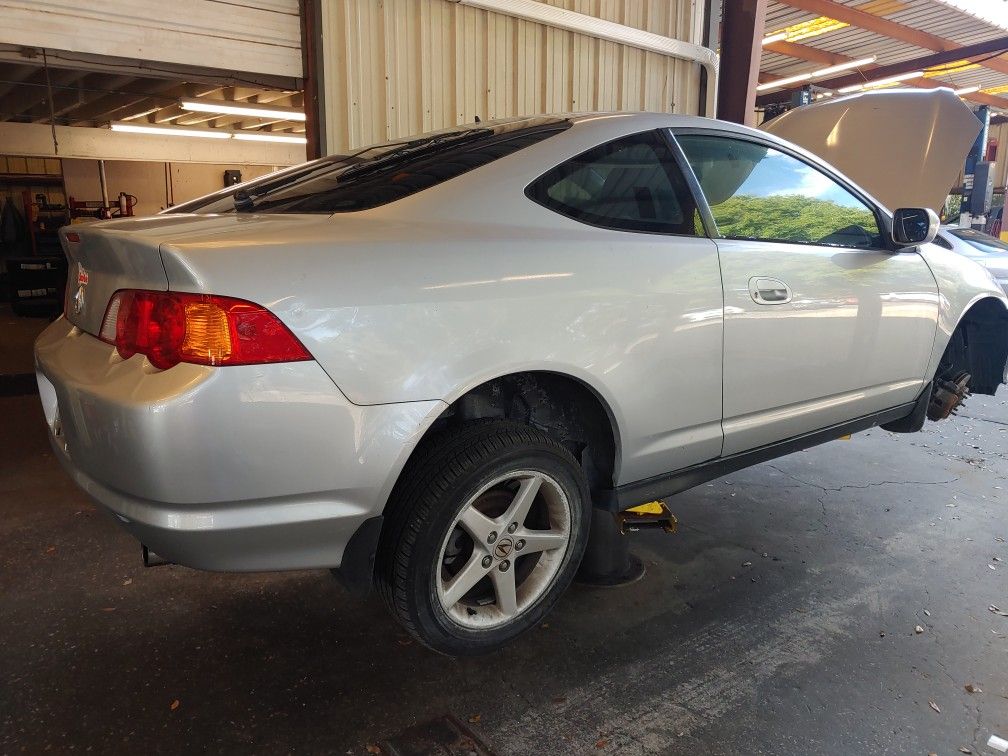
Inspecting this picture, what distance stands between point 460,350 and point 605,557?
3.82 ft

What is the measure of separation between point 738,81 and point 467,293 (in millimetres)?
6165

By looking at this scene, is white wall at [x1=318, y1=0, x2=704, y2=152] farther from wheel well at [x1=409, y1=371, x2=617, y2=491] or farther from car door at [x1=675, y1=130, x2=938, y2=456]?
wheel well at [x1=409, y1=371, x2=617, y2=491]

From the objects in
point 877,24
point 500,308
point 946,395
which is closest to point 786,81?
point 877,24

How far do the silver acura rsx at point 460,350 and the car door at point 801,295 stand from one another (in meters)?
0.01

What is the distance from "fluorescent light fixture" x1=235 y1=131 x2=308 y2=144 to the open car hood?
11144 millimetres

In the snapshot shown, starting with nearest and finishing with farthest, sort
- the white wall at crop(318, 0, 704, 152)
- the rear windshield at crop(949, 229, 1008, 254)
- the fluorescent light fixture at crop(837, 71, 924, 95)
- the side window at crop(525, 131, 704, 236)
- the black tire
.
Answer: the black tire < the side window at crop(525, 131, 704, 236) < the white wall at crop(318, 0, 704, 152) < the rear windshield at crop(949, 229, 1008, 254) < the fluorescent light fixture at crop(837, 71, 924, 95)

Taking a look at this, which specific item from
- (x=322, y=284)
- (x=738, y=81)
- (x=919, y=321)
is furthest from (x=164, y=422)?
(x=738, y=81)

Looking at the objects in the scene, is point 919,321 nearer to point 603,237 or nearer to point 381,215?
point 603,237

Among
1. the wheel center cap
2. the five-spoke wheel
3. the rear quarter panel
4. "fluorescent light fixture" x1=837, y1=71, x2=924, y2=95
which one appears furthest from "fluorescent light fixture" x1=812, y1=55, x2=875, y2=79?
the wheel center cap

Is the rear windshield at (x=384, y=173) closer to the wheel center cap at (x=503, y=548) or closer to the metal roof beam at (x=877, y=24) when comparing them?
the wheel center cap at (x=503, y=548)

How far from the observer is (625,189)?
216 cm

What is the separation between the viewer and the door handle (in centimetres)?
229

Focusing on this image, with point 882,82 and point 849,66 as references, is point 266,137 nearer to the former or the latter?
point 849,66

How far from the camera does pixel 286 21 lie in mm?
4418
